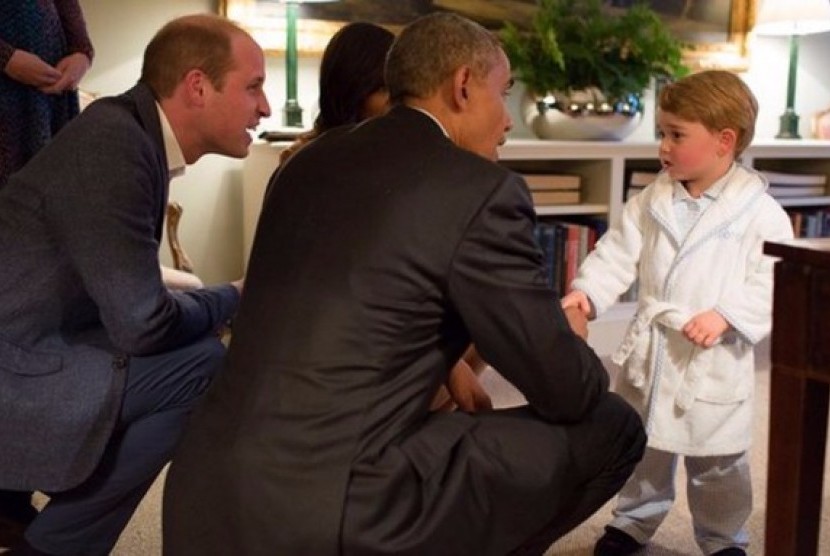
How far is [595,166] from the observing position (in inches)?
125

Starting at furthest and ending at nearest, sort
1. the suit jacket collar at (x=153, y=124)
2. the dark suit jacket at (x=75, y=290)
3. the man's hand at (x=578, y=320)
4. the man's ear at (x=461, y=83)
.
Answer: the man's hand at (x=578, y=320), the suit jacket collar at (x=153, y=124), the dark suit jacket at (x=75, y=290), the man's ear at (x=461, y=83)

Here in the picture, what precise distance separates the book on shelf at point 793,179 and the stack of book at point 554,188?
2.38 ft

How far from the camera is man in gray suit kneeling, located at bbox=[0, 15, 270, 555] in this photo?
136cm

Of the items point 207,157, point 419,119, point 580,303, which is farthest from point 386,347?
point 207,157

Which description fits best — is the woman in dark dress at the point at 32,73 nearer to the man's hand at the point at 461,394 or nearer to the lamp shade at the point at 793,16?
the man's hand at the point at 461,394

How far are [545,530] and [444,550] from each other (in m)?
0.22

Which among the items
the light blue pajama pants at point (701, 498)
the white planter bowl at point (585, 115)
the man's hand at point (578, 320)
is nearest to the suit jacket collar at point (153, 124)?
the man's hand at point (578, 320)

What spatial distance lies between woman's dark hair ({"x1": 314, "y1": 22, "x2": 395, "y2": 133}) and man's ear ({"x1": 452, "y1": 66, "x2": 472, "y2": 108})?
0.60 m

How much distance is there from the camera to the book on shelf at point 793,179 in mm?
3412

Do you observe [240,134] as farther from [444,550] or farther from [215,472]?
[444,550]

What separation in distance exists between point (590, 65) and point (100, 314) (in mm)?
2075

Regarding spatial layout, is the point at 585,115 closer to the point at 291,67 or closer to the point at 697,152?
the point at 291,67

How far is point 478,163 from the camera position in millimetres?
1113

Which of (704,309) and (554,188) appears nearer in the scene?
(704,309)
